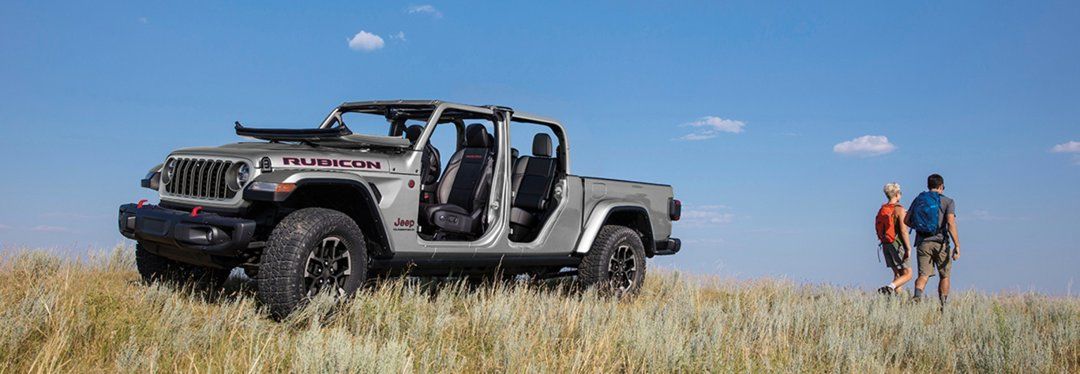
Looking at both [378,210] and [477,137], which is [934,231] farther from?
[378,210]

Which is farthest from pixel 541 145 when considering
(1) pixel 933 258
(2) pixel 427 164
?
(1) pixel 933 258

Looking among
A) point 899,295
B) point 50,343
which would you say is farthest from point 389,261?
point 899,295

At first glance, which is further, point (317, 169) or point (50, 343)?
point (317, 169)

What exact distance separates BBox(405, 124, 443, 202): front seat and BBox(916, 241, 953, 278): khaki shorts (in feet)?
20.6

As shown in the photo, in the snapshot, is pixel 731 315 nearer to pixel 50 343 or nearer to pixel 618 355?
pixel 618 355

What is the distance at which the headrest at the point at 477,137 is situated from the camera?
335 inches

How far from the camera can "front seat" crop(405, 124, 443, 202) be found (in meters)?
8.16

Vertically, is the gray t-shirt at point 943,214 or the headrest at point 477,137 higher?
the headrest at point 477,137

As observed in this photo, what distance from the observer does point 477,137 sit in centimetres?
853

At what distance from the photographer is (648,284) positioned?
38.1ft

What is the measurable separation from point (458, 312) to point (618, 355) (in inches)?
84.4

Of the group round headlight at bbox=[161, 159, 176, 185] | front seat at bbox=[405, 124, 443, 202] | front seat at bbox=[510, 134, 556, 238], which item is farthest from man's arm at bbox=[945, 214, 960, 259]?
round headlight at bbox=[161, 159, 176, 185]

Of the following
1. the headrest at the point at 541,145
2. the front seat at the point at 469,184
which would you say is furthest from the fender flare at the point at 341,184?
the headrest at the point at 541,145

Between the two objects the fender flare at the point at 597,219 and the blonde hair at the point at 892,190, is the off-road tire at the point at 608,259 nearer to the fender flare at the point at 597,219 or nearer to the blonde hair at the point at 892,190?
the fender flare at the point at 597,219
